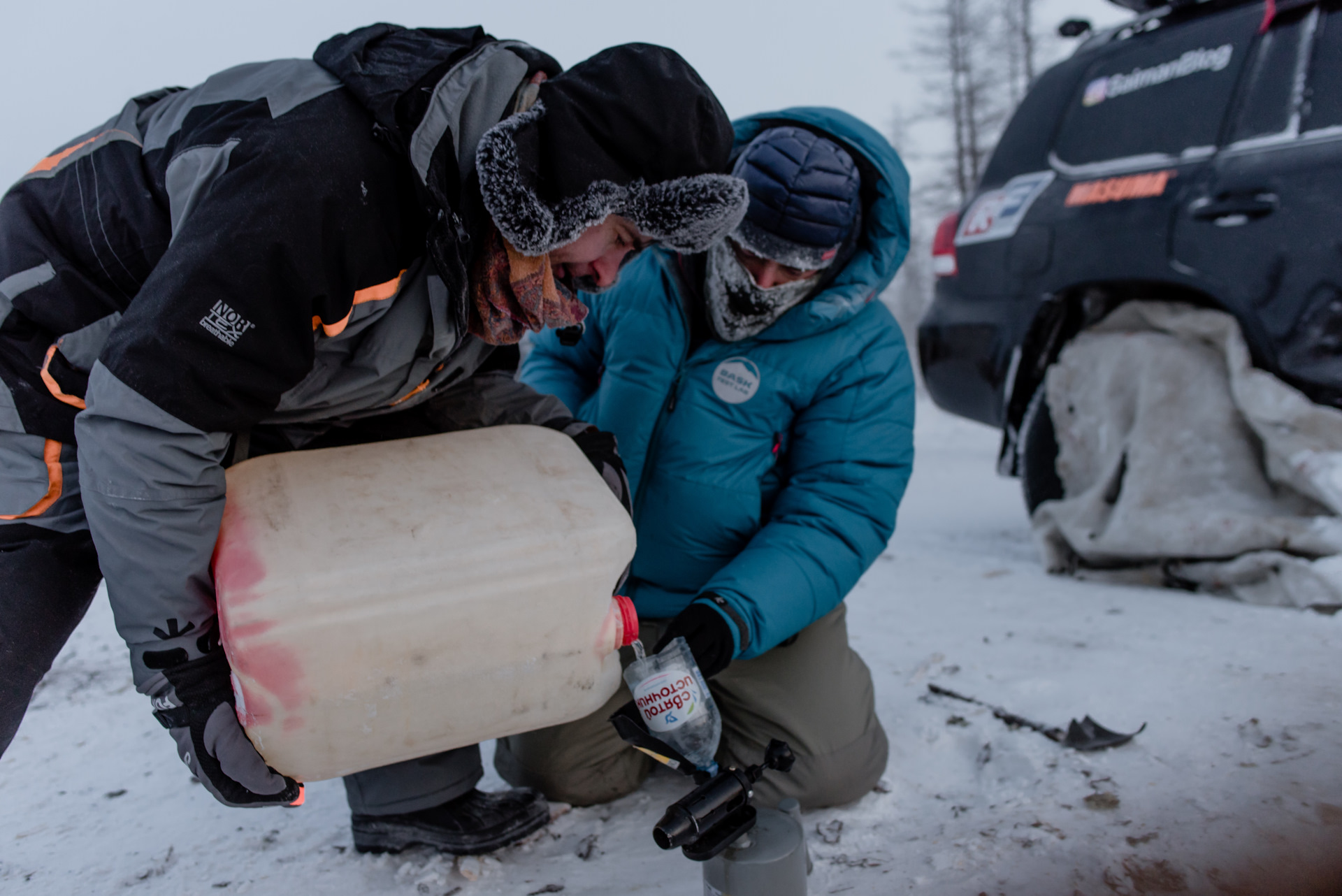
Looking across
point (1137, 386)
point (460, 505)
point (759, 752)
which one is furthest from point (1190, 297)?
point (460, 505)

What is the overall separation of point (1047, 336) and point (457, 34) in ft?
8.97

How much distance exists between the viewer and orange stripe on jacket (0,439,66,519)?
1.37m

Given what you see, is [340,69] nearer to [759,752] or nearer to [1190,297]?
[759,752]

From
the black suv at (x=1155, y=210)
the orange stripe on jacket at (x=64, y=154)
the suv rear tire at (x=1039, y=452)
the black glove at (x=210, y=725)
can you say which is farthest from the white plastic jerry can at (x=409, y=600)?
the suv rear tire at (x=1039, y=452)

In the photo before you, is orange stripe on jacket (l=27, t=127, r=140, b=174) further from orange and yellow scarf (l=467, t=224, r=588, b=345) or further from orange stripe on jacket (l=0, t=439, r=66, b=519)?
orange and yellow scarf (l=467, t=224, r=588, b=345)

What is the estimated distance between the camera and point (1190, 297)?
2.97m

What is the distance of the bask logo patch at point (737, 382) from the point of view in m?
2.16

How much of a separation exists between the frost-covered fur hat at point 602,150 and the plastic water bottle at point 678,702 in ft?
2.53

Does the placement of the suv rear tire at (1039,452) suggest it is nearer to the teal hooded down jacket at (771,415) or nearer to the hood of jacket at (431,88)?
the teal hooded down jacket at (771,415)

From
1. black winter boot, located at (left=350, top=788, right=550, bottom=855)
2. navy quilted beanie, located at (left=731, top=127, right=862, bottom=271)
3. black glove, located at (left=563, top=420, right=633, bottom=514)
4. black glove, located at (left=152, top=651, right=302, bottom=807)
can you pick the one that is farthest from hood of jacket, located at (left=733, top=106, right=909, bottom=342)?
black glove, located at (left=152, top=651, right=302, bottom=807)

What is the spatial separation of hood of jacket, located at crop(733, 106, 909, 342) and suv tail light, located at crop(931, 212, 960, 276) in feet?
5.36

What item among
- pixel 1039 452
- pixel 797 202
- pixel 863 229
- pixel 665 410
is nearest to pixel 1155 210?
pixel 1039 452

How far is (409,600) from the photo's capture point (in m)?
1.33

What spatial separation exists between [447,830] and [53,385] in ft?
3.66
